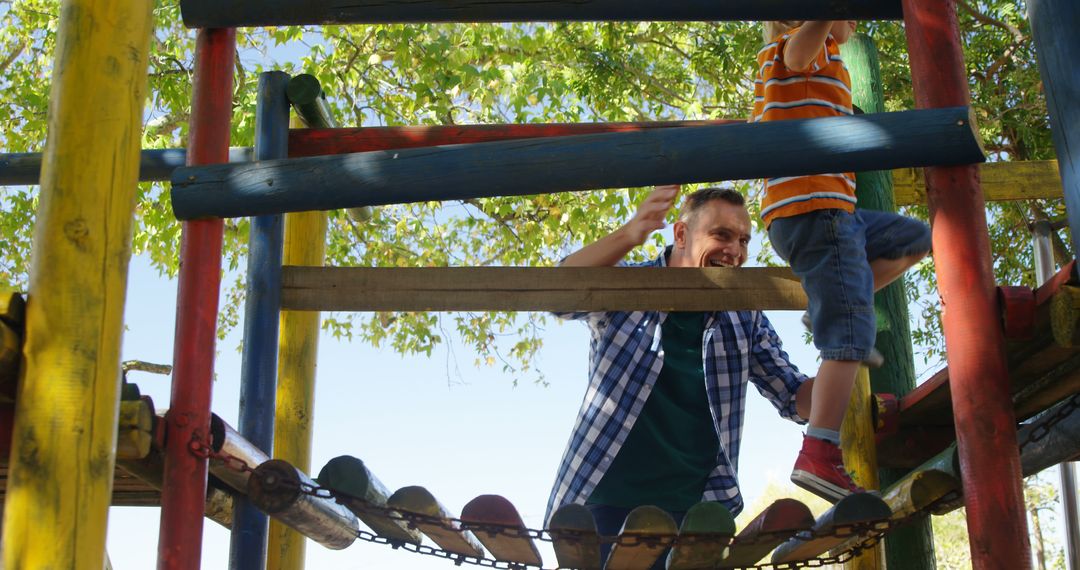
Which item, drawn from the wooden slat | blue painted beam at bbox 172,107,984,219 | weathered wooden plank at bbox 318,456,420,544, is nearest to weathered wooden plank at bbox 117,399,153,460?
weathered wooden plank at bbox 318,456,420,544

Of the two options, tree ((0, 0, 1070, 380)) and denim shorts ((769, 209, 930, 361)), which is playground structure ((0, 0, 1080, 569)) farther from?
tree ((0, 0, 1070, 380))

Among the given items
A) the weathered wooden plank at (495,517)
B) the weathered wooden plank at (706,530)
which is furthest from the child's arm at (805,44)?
the weathered wooden plank at (495,517)

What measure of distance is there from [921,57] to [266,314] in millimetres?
2033

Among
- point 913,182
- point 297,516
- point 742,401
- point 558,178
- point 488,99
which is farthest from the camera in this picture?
point 488,99

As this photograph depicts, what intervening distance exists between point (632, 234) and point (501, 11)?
747mm

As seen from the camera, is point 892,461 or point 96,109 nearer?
point 96,109

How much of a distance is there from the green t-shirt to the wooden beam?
104 centimetres

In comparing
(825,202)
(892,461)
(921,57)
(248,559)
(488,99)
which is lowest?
(248,559)

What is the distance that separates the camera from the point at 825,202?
328 cm

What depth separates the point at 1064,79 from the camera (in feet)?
→ 8.00

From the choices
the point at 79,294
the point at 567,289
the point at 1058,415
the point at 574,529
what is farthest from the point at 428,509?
the point at 1058,415

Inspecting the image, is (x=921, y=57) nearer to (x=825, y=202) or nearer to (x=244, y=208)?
(x=825, y=202)

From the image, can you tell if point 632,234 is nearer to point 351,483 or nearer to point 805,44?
point 805,44

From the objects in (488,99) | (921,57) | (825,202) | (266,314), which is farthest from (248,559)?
(488,99)
